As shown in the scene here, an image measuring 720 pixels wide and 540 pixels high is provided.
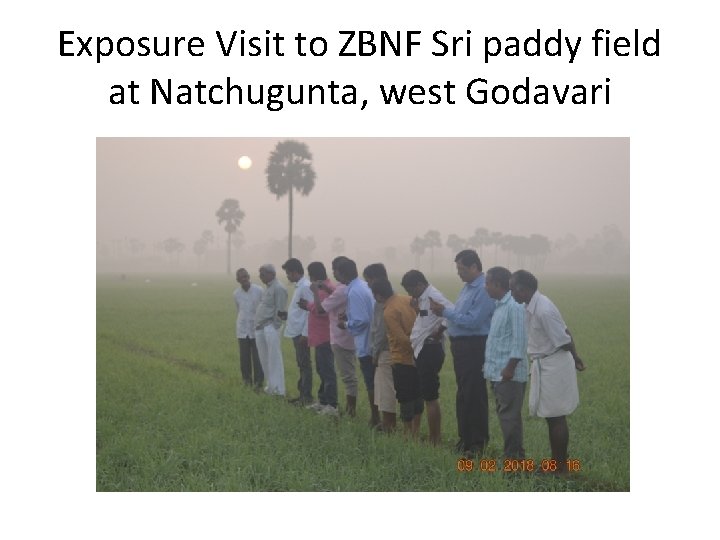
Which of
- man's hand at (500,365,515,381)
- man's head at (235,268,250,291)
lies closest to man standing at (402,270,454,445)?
man's hand at (500,365,515,381)

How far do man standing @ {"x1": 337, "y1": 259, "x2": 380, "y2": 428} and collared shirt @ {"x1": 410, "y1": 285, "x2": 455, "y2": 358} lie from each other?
2.76 feet

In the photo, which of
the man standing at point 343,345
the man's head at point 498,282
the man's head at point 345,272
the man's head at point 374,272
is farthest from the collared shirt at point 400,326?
the man standing at point 343,345

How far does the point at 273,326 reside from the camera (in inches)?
351

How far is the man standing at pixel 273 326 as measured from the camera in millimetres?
8797

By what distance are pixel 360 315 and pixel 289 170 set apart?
84.0 inches

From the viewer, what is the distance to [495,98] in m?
6.63

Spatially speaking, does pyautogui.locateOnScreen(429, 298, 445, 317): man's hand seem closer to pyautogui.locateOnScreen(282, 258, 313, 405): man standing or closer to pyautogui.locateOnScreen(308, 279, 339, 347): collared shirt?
pyautogui.locateOnScreen(308, 279, 339, 347): collared shirt

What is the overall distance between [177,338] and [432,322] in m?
8.56

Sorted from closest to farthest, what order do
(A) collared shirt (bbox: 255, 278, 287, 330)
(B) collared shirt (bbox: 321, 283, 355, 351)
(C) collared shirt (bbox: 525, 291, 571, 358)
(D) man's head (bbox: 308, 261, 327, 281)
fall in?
1. (C) collared shirt (bbox: 525, 291, 571, 358)
2. (B) collared shirt (bbox: 321, 283, 355, 351)
3. (D) man's head (bbox: 308, 261, 327, 281)
4. (A) collared shirt (bbox: 255, 278, 287, 330)

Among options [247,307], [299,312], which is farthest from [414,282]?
[247,307]

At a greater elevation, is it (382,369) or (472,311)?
(472,311)

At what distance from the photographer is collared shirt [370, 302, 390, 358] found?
6.56 m

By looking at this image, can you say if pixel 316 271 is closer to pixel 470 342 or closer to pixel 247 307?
pixel 247 307
